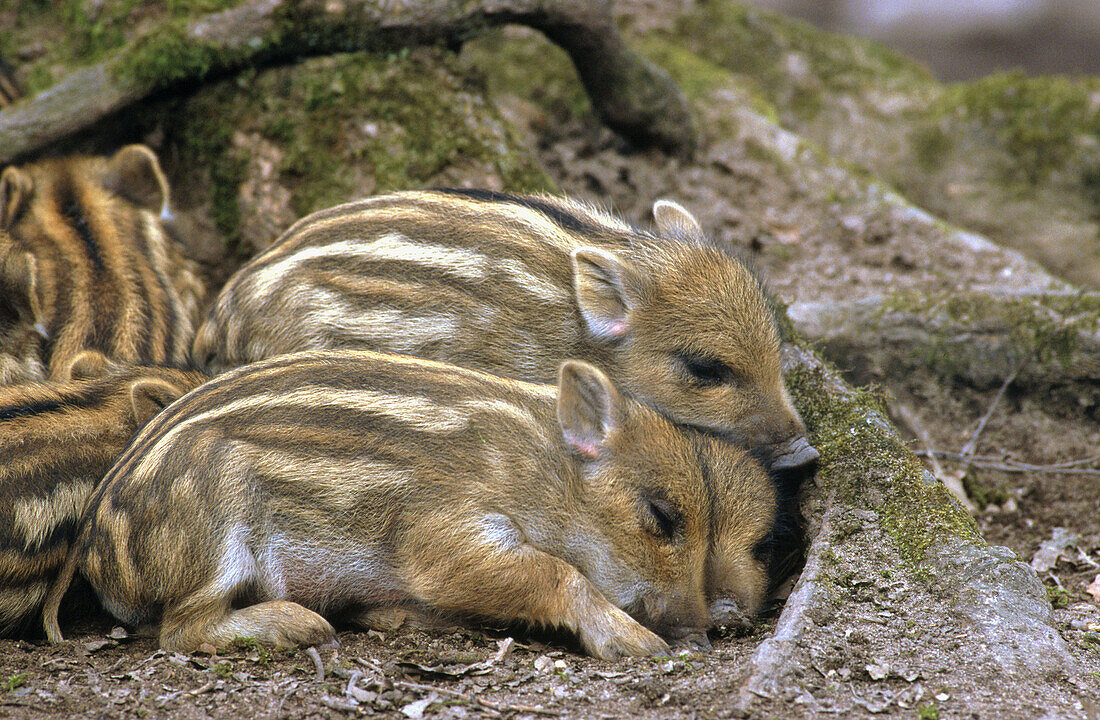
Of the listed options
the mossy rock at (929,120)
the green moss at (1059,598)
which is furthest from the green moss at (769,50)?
the green moss at (1059,598)

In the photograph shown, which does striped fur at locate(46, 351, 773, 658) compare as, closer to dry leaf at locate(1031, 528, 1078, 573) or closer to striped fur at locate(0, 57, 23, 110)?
dry leaf at locate(1031, 528, 1078, 573)

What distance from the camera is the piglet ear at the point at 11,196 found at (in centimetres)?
499

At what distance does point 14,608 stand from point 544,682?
1994 millimetres

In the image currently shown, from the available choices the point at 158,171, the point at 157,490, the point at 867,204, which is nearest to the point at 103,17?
the point at 158,171

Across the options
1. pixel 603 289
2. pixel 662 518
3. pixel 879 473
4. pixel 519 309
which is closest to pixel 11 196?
pixel 519 309

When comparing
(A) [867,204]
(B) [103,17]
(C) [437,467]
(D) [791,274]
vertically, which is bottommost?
(C) [437,467]

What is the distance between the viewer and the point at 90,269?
4652 millimetres

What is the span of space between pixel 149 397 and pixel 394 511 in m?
1.29

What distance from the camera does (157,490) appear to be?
3.24 meters

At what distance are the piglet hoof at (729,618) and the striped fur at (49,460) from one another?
7.71ft

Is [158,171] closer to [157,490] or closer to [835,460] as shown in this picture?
[157,490]

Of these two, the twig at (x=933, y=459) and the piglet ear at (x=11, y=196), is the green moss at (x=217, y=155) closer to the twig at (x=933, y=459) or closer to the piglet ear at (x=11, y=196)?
the piglet ear at (x=11, y=196)

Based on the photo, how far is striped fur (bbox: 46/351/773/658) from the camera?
3268 millimetres

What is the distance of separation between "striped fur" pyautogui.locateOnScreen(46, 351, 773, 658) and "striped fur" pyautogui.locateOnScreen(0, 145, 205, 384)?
1223 mm
